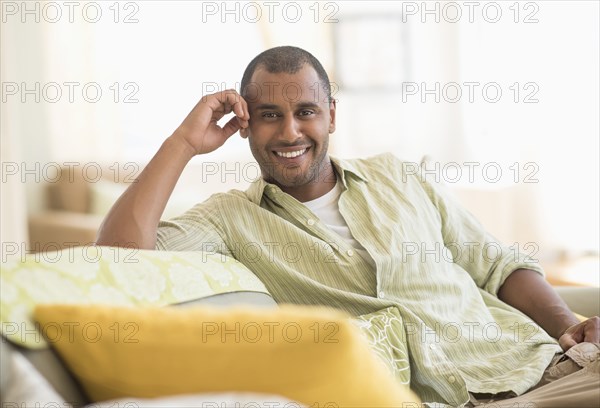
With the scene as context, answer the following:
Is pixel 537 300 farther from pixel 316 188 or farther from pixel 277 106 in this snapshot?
pixel 277 106

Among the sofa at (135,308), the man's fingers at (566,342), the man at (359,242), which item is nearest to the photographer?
the sofa at (135,308)

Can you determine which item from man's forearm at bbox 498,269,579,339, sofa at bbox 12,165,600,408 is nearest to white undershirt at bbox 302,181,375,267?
sofa at bbox 12,165,600,408

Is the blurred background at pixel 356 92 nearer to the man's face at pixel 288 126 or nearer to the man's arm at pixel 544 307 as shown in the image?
the man's arm at pixel 544 307

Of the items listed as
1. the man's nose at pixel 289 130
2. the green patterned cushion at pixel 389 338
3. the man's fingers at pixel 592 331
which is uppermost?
the man's nose at pixel 289 130

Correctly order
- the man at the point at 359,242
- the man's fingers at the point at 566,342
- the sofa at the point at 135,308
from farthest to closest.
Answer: the man's fingers at the point at 566,342, the man at the point at 359,242, the sofa at the point at 135,308

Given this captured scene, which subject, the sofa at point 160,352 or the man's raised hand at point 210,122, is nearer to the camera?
the sofa at point 160,352

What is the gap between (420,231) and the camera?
200 centimetres

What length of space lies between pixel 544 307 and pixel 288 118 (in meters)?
0.76

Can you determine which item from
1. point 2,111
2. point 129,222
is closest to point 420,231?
point 129,222

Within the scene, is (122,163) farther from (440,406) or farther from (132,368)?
(132,368)

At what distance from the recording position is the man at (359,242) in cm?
177

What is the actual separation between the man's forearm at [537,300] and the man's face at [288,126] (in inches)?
22.5

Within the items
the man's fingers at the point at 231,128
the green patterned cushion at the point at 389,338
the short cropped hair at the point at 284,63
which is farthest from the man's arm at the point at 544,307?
the man's fingers at the point at 231,128

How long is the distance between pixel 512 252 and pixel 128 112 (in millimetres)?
3774
